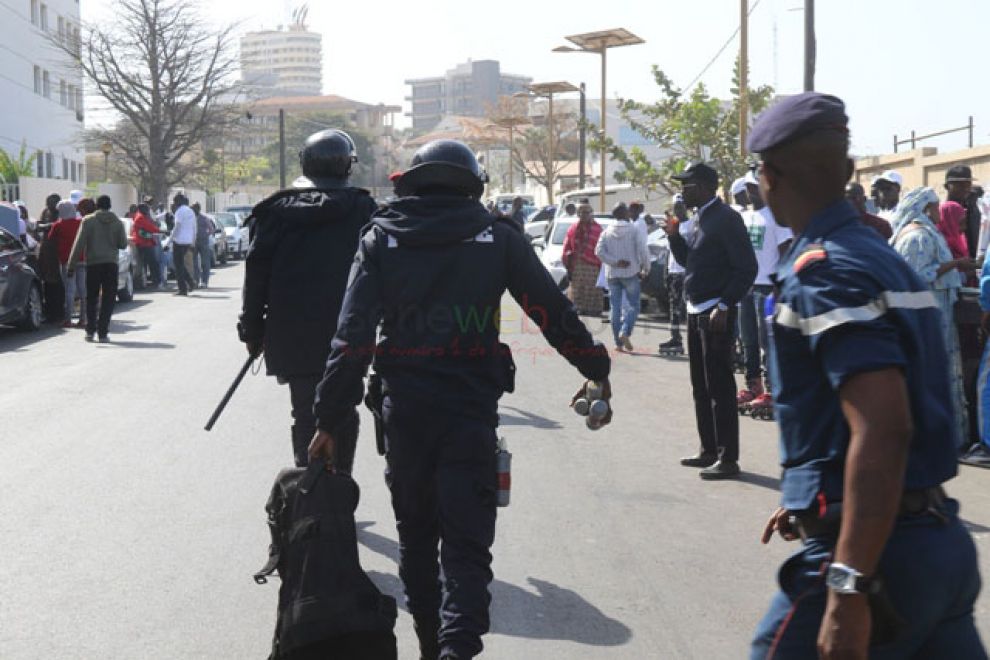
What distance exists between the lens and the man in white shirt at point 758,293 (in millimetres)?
10719

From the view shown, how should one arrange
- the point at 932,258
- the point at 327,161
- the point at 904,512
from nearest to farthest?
the point at 904,512
the point at 327,161
the point at 932,258

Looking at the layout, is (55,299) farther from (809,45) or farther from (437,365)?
(437,365)

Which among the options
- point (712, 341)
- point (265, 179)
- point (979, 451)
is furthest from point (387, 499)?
point (265, 179)

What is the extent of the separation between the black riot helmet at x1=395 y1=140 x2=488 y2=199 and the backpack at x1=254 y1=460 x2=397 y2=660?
101 centimetres

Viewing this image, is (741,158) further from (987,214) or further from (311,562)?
(311,562)

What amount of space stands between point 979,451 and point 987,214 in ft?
14.0

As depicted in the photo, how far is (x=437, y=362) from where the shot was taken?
419 centimetres

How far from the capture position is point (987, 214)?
1230 cm

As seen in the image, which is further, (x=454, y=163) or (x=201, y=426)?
(x=201, y=426)

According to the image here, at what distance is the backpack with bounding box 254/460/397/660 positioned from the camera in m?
3.90

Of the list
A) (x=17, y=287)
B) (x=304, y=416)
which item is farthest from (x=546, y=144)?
(x=304, y=416)

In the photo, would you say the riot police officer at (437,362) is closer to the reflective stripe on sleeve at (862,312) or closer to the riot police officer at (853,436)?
the riot police officer at (853,436)

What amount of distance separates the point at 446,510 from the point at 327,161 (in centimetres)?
228

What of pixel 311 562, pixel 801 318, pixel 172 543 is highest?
pixel 801 318
